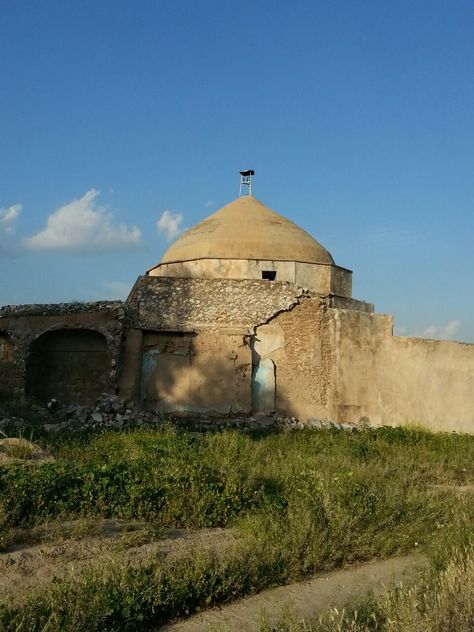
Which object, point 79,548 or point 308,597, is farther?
point 79,548

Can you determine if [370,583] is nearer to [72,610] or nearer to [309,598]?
[309,598]

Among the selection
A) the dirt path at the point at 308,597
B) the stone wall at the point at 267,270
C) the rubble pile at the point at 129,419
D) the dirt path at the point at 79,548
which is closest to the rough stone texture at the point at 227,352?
the rubble pile at the point at 129,419

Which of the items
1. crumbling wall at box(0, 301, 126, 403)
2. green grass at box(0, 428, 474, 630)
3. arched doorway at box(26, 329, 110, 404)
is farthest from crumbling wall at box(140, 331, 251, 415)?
green grass at box(0, 428, 474, 630)

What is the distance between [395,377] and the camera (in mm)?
13445

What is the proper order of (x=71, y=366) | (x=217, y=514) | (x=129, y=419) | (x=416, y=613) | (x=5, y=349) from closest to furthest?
(x=416, y=613)
(x=217, y=514)
(x=129, y=419)
(x=5, y=349)
(x=71, y=366)

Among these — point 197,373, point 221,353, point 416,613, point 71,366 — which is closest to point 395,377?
point 221,353

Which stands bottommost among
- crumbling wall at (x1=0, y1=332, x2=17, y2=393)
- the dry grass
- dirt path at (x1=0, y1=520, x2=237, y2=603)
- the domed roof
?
dirt path at (x1=0, y1=520, x2=237, y2=603)

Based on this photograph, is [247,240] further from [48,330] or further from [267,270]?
[48,330]

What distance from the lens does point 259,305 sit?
14352 millimetres

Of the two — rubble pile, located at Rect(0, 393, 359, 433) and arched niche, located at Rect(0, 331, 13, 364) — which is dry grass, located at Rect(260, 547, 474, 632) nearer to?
rubble pile, located at Rect(0, 393, 359, 433)

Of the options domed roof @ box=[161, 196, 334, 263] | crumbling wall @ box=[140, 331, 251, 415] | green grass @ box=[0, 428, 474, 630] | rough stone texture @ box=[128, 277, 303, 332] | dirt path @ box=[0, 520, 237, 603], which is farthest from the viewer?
domed roof @ box=[161, 196, 334, 263]

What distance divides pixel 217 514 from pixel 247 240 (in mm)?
12131

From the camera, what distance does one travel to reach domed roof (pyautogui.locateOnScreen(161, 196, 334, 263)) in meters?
17.1

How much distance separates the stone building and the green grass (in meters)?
5.32
